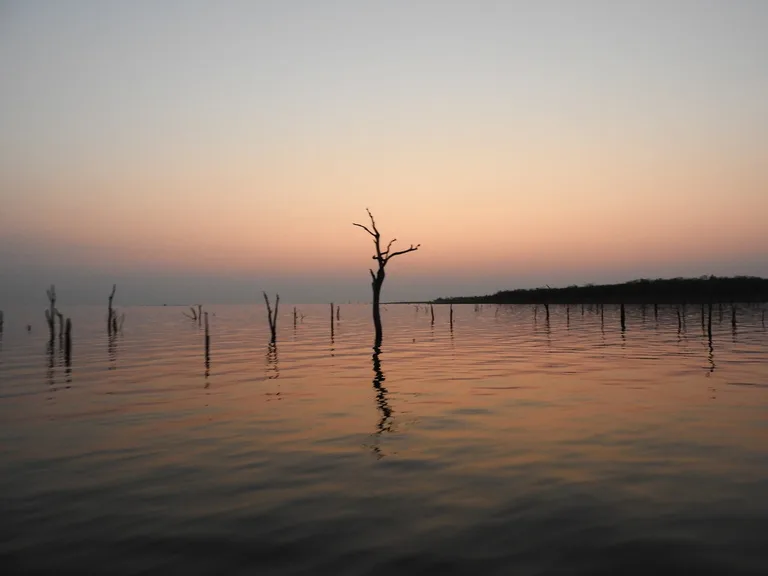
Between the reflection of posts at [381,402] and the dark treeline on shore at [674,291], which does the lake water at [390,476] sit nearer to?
the reflection of posts at [381,402]

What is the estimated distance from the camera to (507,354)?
3231 cm

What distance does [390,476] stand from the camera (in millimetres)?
9734

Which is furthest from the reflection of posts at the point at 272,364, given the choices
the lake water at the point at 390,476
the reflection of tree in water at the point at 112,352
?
the reflection of tree in water at the point at 112,352

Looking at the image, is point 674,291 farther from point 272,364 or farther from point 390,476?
point 390,476

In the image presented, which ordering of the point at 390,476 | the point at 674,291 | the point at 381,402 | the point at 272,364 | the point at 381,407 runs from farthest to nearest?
the point at 674,291, the point at 272,364, the point at 381,402, the point at 381,407, the point at 390,476

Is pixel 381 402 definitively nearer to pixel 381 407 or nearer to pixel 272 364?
pixel 381 407

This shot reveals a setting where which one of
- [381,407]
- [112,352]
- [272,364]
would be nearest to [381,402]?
[381,407]

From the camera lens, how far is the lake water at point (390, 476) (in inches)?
261

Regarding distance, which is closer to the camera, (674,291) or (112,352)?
(112,352)

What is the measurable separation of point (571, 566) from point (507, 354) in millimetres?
26478

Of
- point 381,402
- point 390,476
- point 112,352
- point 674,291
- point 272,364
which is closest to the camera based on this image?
point 390,476

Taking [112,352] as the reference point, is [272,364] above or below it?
below

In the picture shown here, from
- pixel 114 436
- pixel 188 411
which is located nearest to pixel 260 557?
pixel 114 436

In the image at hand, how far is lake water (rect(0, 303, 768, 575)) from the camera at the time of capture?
6625 mm
